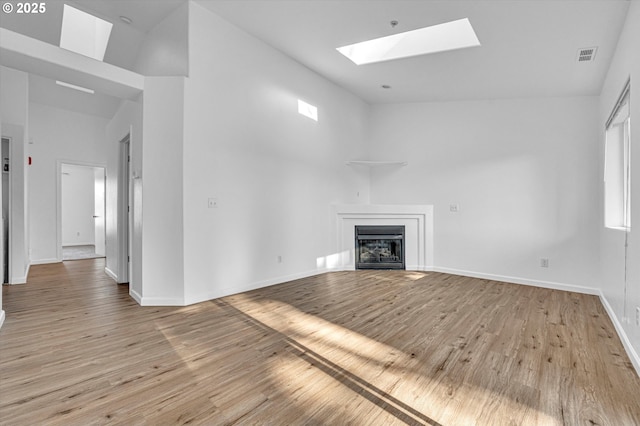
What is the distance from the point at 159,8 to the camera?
3922 millimetres

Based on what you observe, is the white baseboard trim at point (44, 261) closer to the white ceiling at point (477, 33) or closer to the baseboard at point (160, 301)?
the baseboard at point (160, 301)

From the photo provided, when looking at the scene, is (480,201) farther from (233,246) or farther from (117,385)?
(117,385)

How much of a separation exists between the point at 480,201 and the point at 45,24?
684 cm

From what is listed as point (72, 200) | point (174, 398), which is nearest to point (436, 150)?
point (174, 398)

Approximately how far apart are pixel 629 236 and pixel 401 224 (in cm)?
359

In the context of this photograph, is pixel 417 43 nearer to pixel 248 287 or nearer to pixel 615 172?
pixel 615 172

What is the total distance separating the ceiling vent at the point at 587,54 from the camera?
3.80m

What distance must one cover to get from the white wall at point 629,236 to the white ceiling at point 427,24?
332 millimetres

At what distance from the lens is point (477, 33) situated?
12.3ft

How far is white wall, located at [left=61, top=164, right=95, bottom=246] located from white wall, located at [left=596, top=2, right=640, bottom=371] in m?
12.0

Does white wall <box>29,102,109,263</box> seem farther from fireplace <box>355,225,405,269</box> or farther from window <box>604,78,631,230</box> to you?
window <box>604,78,631,230</box>

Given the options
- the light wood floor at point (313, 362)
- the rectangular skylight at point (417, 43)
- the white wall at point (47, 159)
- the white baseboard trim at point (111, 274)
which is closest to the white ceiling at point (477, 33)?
the rectangular skylight at point (417, 43)

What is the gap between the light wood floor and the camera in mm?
1779

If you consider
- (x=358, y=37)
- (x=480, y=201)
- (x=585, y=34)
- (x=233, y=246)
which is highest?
(x=358, y=37)
